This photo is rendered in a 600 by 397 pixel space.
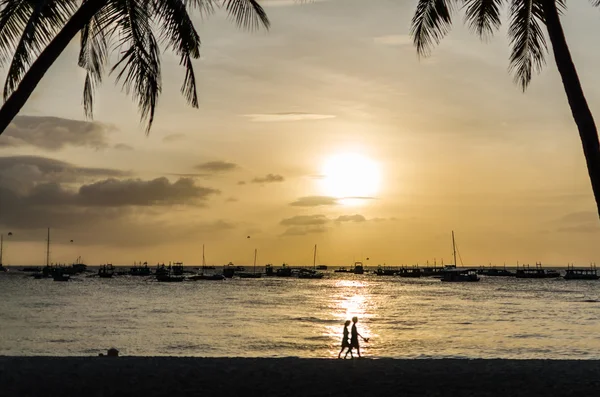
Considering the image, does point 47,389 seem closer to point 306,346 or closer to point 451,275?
point 306,346

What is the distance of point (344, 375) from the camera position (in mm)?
18984

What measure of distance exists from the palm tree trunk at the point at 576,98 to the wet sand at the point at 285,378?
6.34 meters

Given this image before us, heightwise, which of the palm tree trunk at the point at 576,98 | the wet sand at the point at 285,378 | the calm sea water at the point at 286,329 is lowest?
the calm sea water at the point at 286,329

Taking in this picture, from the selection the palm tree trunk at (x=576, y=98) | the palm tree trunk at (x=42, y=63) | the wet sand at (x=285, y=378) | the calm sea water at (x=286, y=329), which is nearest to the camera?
the palm tree trunk at (x=42, y=63)

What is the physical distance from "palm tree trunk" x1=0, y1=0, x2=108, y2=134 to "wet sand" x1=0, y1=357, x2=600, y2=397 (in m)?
7.06

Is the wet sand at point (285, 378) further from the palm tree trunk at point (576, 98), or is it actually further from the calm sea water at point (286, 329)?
the calm sea water at point (286, 329)

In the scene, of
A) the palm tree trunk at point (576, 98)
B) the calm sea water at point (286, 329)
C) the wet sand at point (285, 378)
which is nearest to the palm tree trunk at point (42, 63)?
the wet sand at point (285, 378)

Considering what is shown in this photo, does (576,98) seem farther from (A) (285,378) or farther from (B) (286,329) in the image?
(B) (286,329)

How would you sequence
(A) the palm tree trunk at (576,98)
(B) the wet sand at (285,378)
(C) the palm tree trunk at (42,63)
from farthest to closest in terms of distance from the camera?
(B) the wet sand at (285,378)
(A) the palm tree trunk at (576,98)
(C) the palm tree trunk at (42,63)

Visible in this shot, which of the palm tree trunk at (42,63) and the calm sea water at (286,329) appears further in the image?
the calm sea water at (286,329)

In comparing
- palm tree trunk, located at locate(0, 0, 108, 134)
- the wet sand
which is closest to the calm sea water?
the wet sand

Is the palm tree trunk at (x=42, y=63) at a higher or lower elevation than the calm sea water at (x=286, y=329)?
higher

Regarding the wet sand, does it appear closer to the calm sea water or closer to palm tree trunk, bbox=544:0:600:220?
palm tree trunk, bbox=544:0:600:220

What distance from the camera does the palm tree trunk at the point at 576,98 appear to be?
12188mm
